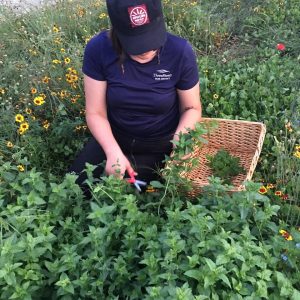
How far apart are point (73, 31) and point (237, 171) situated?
212cm

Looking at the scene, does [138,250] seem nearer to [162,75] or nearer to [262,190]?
[262,190]

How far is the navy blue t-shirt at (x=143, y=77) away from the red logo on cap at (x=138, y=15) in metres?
0.29

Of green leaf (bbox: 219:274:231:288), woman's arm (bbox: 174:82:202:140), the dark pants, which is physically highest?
green leaf (bbox: 219:274:231:288)

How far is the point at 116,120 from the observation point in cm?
256

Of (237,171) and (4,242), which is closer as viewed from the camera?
(4,242)

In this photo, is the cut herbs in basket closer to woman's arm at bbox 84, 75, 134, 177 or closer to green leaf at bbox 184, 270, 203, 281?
woman's arm at bbox 84, 75, 134, 177

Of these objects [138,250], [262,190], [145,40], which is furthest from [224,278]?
[145,40]

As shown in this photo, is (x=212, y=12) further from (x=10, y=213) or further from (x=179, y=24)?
(x=10, y=213)

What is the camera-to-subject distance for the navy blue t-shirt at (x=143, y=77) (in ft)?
7.76

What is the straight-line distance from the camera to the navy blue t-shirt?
2.37m

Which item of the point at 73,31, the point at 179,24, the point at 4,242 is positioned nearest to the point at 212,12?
the point at 179,24

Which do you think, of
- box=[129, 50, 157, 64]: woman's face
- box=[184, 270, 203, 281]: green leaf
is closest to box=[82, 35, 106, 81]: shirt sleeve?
box=[129, 50, 157, 64]: woman's face

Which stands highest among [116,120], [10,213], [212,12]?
[10,213]

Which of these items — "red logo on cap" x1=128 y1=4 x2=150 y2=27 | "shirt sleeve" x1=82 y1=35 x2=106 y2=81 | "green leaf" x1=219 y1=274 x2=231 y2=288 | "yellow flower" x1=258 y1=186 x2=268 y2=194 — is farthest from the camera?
"shirt sleeve" x1=82 y1=35 x2=106 y2=81
